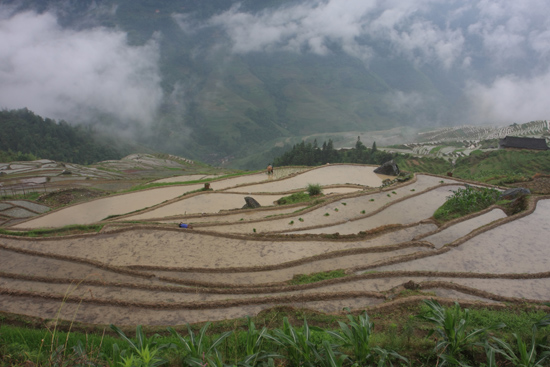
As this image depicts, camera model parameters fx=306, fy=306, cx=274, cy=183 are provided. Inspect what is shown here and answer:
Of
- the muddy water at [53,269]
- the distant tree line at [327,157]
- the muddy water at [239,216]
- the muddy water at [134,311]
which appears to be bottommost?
the muddy water at [134,311]

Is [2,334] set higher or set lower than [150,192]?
lower

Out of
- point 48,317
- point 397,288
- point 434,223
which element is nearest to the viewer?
point 48,317

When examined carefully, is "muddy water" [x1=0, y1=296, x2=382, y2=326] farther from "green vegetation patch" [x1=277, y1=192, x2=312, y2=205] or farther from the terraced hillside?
"green vegetation patch" [x1=277, y1=192, x2=312, y2=205]

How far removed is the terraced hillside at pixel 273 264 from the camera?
7293mm

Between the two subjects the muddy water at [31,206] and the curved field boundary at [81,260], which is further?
the muddy water at [31,206]

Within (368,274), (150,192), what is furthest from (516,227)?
(150,192)

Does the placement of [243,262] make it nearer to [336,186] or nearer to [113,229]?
[113,229]

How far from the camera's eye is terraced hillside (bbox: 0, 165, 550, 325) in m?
Result: 7.29

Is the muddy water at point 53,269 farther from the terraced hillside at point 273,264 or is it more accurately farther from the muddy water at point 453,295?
the muddy water at point 453,295

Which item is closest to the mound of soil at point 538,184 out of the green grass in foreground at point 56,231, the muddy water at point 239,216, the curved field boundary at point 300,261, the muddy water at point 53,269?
the curved field boundary at point 300,261

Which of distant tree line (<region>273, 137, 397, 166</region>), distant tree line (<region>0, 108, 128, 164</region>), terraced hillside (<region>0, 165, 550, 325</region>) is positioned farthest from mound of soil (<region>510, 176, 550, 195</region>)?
distant tree line (<region>0, 108, 128, 164</region>)

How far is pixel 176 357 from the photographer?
4.09 metres

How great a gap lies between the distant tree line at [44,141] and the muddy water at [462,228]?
317ft

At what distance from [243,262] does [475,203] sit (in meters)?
11.9
